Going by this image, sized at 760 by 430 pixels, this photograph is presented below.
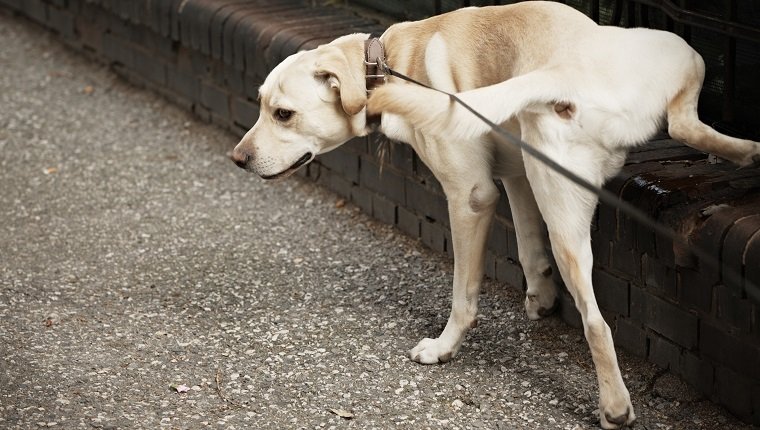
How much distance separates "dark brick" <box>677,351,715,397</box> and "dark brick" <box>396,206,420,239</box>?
5.83ft

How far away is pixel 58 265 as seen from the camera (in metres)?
5.22

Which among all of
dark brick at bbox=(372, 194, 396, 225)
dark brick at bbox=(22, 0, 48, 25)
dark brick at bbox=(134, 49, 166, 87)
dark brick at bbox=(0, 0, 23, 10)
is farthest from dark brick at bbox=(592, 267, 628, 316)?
dark brick at bbox=(0, 0, 23, 10)

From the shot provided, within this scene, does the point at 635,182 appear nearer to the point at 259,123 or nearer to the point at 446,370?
the point at 446,370

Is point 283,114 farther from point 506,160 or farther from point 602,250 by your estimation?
Result: point 602,250

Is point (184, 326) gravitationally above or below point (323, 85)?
below

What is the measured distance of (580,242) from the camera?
3627mm

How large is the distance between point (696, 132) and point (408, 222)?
7.26 ft

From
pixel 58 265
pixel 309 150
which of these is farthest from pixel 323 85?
pixel 58 265

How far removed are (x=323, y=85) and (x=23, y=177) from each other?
2909 mm

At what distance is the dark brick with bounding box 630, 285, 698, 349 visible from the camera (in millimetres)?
3834

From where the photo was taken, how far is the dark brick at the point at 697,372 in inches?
149

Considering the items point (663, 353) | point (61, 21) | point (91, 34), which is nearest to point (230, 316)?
point (663, 353)

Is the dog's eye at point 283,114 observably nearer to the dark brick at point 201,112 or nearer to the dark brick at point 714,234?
the dark brick at point 714,234

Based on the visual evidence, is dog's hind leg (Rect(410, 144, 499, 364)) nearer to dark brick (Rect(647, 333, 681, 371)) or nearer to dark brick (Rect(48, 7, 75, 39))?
dark brick (Rect(647, 333, 681, 371))
